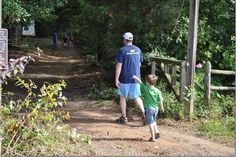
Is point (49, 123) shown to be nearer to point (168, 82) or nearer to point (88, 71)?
Answer: point (168, 82)

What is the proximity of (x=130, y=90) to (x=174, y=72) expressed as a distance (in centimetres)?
176

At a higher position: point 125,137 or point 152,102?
point 152,102

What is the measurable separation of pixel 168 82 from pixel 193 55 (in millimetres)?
1290

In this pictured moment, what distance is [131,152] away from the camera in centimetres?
749

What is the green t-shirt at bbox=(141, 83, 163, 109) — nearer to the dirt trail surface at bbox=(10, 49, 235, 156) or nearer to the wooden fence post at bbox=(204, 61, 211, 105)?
the dirt trail surface at bbox=(10, 49, 235, 156)

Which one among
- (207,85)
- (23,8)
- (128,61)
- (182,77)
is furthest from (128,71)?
(23,8)

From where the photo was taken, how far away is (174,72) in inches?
434

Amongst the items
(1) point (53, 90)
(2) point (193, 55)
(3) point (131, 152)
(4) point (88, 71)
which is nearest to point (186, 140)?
(3) point (131, 152)

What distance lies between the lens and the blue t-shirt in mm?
9570

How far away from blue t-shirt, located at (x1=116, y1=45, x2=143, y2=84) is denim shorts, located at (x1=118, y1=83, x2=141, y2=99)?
3.2 inches

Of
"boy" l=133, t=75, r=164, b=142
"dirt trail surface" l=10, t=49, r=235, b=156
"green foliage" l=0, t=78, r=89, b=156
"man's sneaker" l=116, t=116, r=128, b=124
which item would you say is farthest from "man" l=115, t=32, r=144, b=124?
"green foliage" l=0, t=78, r=89, b=156

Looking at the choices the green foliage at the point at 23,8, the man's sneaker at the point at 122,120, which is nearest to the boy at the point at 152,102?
the man's sneaker at the point at 122,120

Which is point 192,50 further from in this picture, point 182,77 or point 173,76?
point 173,76

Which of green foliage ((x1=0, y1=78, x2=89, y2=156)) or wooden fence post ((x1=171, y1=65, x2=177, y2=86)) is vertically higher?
wooden fence post ((x1=171, y1=65, x2=177, y2=86))
